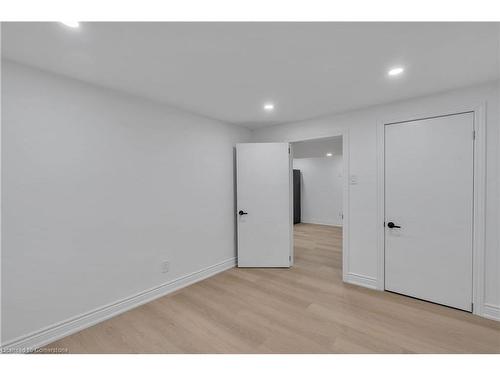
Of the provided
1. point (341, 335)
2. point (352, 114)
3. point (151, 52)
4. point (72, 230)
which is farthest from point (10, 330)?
point (352, 114)

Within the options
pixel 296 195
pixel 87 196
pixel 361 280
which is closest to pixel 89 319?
pixel 87 196

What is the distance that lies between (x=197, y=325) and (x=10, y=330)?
138 cm

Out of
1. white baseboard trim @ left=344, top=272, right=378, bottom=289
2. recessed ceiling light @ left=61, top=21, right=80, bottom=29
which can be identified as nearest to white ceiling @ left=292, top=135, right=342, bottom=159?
white baseboard trim @ left=344, top=272, right=378, bottom=289

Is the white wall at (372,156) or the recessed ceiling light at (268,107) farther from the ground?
the recessed ceiling light at (268,107)

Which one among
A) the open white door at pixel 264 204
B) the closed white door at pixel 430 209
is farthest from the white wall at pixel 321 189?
the closed white door at pixel 430 209

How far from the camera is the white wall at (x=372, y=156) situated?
1.98m

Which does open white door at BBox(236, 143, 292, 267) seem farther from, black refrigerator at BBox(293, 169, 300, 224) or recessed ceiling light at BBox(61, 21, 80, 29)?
black refrigerator at BBox(293, 169, 300, 224)

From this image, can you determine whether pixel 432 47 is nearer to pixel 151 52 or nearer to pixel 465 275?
pixel 151 52

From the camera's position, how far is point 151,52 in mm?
1499

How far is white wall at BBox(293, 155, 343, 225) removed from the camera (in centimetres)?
671

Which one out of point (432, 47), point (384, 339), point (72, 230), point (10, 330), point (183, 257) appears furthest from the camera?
point (183, 257)

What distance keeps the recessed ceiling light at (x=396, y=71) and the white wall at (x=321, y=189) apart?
198 inches

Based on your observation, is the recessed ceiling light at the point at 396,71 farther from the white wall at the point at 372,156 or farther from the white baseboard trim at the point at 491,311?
the white baseboard trim at the point at 491,311

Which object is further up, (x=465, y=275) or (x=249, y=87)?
(x=249, y=87)
